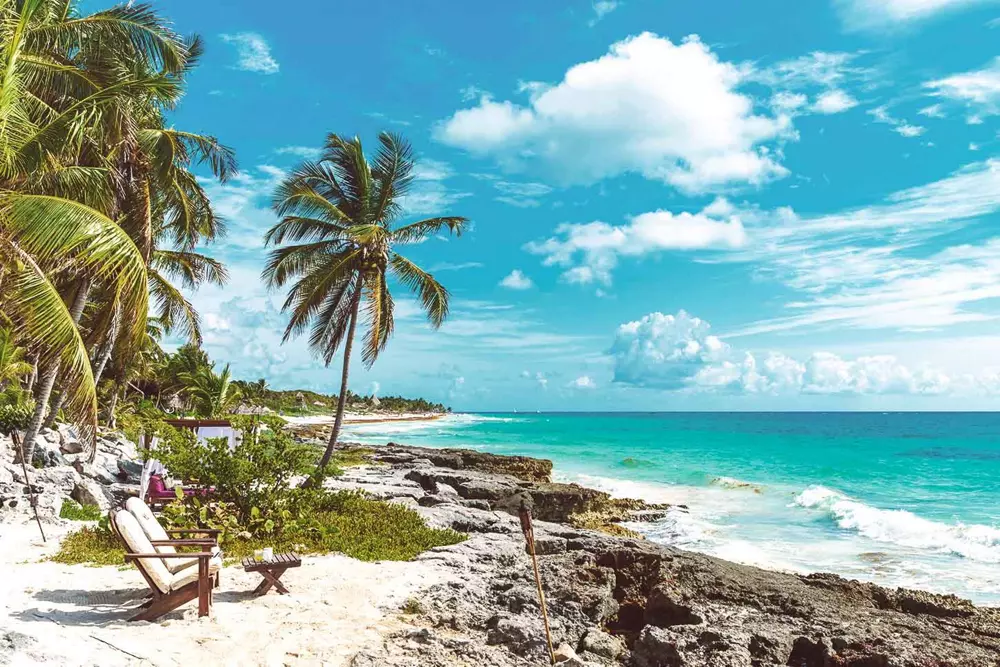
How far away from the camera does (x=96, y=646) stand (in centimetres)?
498

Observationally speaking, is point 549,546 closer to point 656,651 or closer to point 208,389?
point 656,651

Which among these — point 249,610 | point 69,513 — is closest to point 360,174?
point 69,513

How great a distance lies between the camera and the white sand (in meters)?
5.13

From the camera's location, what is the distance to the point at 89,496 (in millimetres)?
11945

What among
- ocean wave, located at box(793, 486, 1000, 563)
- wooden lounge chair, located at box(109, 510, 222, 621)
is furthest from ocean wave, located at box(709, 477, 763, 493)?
wooden lounge chair, located at box(109, 510, 222, 621)

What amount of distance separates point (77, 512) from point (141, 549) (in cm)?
624

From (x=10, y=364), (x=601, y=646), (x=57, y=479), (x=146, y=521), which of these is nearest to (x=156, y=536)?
(x=146, y=521)

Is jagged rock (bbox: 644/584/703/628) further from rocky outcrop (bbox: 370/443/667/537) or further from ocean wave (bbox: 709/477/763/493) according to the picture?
ocean wave (bbox: 709/477/763/493)

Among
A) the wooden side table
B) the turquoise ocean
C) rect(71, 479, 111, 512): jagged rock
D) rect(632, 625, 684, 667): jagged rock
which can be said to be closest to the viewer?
rect(632, 625, 684, 667): jagged rock

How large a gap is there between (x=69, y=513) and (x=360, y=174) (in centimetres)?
955

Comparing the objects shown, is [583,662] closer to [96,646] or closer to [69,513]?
[96,646]

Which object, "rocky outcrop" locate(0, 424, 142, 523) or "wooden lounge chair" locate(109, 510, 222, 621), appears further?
"rocky outcrop" locate(0, 424, 142, 523)

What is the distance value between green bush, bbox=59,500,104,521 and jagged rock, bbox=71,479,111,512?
349 mm

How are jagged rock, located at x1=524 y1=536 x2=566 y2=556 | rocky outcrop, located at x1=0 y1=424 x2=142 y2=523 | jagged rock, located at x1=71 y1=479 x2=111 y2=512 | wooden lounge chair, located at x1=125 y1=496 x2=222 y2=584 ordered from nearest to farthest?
wooden lounge chair, located at x1=125 y1=496 x2=222 y2=584 < jagged rock, located at x1=524 y1=536 x2=566 y2=556 < rocky outcrop, located at x1=0 y1=424 x2=142 y2=523 < jagged rock, located at x1=71 y1=479 x2=111 y2=512
